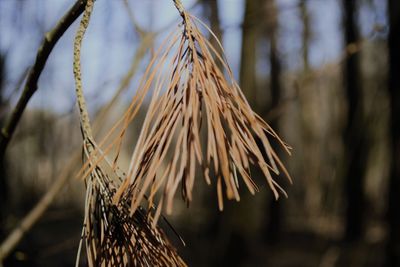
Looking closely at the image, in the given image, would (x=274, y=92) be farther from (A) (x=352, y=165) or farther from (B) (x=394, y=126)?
(B) (x=394, y=126)

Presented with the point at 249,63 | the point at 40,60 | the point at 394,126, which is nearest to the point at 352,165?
the point at 249,63

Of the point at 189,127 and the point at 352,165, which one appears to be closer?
the point at 189,127

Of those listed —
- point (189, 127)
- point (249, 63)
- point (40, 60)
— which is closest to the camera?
point (189, 127)

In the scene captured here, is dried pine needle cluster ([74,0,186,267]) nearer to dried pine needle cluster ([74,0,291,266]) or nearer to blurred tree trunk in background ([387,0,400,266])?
dried pine needle cluster ([74,0,291,266])

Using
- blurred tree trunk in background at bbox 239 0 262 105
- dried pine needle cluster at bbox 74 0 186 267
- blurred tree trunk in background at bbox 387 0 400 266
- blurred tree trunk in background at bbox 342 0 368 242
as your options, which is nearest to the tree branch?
dried pine needle cluster at bbox 74 0 186 267

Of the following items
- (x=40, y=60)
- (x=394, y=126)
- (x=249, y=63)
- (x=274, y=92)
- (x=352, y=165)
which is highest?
(x=40, y=60)

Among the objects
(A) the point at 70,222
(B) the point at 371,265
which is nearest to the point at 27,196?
(A) the point at 70,222

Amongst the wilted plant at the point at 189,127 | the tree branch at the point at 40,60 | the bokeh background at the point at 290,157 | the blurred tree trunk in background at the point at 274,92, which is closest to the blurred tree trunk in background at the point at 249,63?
the bokeh background at the point at 290,157
